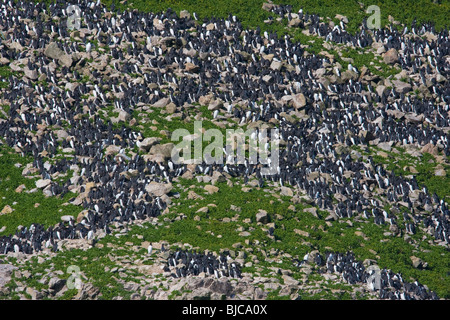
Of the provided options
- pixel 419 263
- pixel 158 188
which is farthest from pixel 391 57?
pixel 158 188

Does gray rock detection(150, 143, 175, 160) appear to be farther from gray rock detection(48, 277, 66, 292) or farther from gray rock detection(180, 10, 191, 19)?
gray rock detection(180, 10, 191, 19)

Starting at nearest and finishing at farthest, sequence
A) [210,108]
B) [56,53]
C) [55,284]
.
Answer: [55,284] < [210,108] < [56,53]

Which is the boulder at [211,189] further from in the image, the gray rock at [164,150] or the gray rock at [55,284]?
the gray rock at [55,284]

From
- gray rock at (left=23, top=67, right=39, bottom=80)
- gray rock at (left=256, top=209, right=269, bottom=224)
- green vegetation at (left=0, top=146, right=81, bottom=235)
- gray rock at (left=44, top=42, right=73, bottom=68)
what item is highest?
gray rock at (left=44, top=42, right=73, bottom=68)

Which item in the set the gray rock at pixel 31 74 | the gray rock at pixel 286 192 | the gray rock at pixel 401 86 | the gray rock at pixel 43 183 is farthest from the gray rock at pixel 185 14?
the gray rock at pixel 286 192

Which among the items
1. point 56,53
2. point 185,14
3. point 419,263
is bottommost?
point 419,263

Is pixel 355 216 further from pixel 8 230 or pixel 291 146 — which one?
pixel 8 230

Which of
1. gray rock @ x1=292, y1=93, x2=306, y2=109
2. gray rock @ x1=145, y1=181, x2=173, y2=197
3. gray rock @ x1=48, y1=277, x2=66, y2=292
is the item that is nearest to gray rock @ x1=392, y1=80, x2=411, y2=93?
gray rock @ x1=292, y1=93, x2=306, y2=109

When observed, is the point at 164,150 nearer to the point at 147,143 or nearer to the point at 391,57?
the point at 147,143
